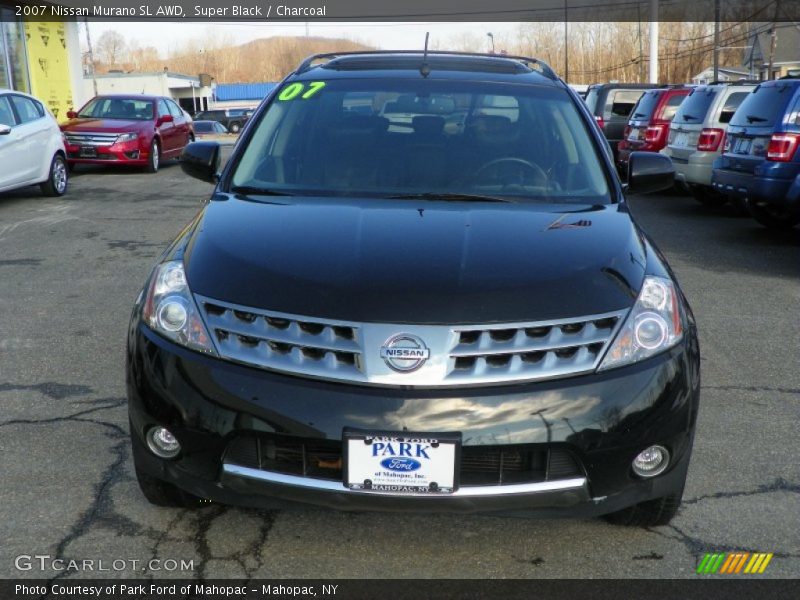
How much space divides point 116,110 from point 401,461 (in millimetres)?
17242

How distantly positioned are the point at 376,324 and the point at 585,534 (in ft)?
3.79

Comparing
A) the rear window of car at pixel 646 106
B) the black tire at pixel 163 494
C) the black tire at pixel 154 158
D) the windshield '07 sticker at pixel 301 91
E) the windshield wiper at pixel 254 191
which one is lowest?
the black tire at pixel 154 158

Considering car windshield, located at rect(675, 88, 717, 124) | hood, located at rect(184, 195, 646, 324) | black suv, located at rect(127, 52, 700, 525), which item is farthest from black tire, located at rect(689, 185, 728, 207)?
black suv, located at rect(127, 52, 700, 525)

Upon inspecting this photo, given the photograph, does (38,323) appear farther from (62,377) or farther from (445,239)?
(445,239)

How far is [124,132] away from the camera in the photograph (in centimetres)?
1725

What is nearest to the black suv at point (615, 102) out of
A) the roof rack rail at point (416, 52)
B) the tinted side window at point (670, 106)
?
the tinted side window at point (670, 106)

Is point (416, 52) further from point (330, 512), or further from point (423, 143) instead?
point (330, 512)

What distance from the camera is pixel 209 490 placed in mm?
2850

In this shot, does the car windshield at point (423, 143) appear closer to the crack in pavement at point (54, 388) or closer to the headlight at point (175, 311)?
the headlight at point (175, 311)

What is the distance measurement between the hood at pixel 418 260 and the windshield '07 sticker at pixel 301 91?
37.7 inches

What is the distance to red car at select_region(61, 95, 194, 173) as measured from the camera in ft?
55.9

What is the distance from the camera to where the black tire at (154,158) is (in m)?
17.8

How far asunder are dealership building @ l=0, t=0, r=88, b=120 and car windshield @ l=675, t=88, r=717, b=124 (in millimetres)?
15750

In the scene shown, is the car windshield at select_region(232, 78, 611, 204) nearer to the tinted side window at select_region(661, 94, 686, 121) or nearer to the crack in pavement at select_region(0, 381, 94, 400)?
the crack in pavement at select_region(0, 381, 94, 400)
